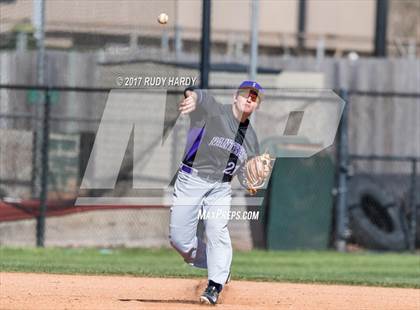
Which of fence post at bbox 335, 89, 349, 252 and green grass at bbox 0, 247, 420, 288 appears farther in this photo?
fence post at bbox 335, 89, 349, 252

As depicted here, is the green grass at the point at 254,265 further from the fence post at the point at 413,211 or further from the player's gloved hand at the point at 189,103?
the player's gloved hand at the point at 189,103

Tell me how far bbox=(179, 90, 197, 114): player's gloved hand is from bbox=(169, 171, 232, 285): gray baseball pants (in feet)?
2.15

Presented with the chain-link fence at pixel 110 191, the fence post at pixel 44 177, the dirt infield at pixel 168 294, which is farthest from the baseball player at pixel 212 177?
the fence post at pixel 44 177

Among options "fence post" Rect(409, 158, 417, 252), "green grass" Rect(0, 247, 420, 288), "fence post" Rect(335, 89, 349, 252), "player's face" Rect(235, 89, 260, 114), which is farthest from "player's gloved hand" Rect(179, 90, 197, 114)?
"fence post" Rect(409, 158, 417, 252)

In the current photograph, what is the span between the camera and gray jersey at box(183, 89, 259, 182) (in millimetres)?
8844

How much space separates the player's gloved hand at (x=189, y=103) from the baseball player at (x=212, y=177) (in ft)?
0.46

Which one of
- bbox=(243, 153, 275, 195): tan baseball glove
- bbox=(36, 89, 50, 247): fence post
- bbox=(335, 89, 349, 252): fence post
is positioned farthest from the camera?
bbox=(335, 89, 349, 252): fence post

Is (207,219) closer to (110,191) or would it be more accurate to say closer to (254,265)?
(254,265)

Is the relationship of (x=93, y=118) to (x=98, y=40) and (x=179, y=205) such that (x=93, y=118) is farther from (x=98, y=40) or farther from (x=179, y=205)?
(x=179, y=205)

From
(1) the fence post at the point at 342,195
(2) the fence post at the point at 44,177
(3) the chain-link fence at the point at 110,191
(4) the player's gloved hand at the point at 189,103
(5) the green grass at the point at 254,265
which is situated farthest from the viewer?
(1) the fence post at the point at 342,195

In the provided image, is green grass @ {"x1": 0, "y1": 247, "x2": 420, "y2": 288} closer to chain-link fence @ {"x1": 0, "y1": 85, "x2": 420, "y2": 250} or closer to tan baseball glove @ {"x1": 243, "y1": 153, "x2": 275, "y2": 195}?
chain-link fence @ {"x1": 0, "y1": 85, "x2": 420, "y2": 250}

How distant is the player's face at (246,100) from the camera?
8.84m

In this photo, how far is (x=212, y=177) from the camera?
8.89 meters

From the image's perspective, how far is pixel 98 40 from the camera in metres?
15.1
